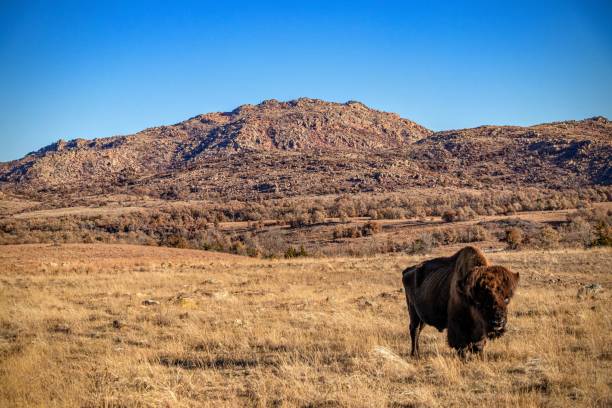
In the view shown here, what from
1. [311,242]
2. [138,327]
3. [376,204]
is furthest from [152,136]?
[138,327]

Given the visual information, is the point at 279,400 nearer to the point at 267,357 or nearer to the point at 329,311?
the point at 267,357

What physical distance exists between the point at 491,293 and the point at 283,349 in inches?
185

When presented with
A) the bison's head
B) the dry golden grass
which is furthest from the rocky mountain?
the bison's head

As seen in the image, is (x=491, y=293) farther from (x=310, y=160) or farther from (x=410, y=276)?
(x=310, y=160)

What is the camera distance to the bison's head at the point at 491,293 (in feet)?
17.0

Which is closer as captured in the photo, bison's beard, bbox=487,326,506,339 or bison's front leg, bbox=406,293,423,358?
bison's beard, bbox=487,326,506,339

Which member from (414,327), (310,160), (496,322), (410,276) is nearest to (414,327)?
(414,327)

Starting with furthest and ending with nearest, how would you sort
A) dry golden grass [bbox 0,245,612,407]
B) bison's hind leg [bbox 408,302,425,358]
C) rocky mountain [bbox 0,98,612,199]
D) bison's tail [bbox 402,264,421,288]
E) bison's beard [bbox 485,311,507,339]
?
rocky mountain [bbox 0,98,612,199], bison's tail [bbox 402,264,421,288], bison's hind leg [bbox 408,302,425,358], dry golden grass [bbox 0,245,612,407], bison's beard [bbox 485,311,507,339]

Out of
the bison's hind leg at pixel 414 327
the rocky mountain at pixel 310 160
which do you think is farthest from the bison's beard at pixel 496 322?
the rocky mountain at pixel 310 160

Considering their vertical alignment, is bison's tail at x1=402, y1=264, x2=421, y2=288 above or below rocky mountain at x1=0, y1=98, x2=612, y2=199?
below

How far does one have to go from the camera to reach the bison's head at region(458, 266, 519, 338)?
17.0 feet

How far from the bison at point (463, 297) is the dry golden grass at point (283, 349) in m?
0.54

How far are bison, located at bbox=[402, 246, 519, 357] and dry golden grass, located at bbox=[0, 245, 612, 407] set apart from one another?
536 millimetres

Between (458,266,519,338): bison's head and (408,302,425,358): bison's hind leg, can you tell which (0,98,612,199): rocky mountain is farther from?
(458,266,519,338): bison's head
